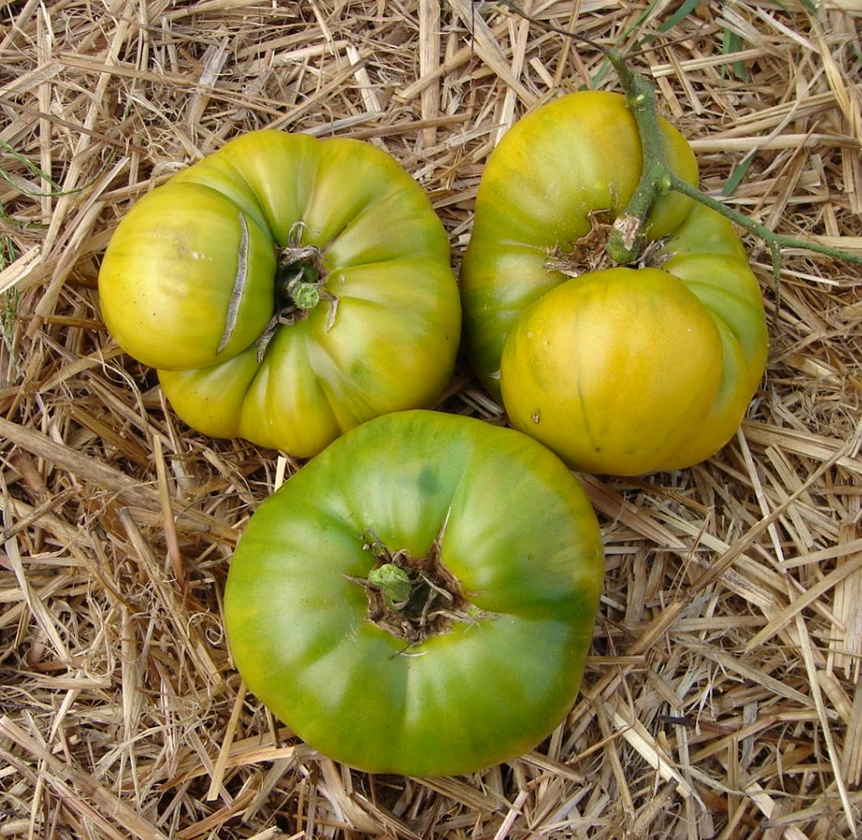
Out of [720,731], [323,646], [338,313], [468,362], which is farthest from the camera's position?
[468,362]

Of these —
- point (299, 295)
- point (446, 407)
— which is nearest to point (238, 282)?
point (299, 295)

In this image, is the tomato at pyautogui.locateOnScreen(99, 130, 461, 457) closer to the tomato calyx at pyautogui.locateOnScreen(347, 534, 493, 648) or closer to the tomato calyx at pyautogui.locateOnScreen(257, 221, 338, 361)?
the tomato calyx at pyautogui.locateOnScreen(257, 221, 338, 361)

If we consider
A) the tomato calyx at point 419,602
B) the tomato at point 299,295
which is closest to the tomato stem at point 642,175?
the tomato at point 299,295

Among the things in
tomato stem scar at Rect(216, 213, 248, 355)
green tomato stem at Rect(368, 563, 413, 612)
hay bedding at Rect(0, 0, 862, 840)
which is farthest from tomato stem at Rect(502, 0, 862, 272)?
green tomato stem at Rect(368, 563, 413, 612)

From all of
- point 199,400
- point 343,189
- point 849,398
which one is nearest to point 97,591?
point 199,400

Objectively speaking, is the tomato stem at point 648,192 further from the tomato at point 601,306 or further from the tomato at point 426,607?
the tomato at point 426,607

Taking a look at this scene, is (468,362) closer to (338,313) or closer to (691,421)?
(338,313)
